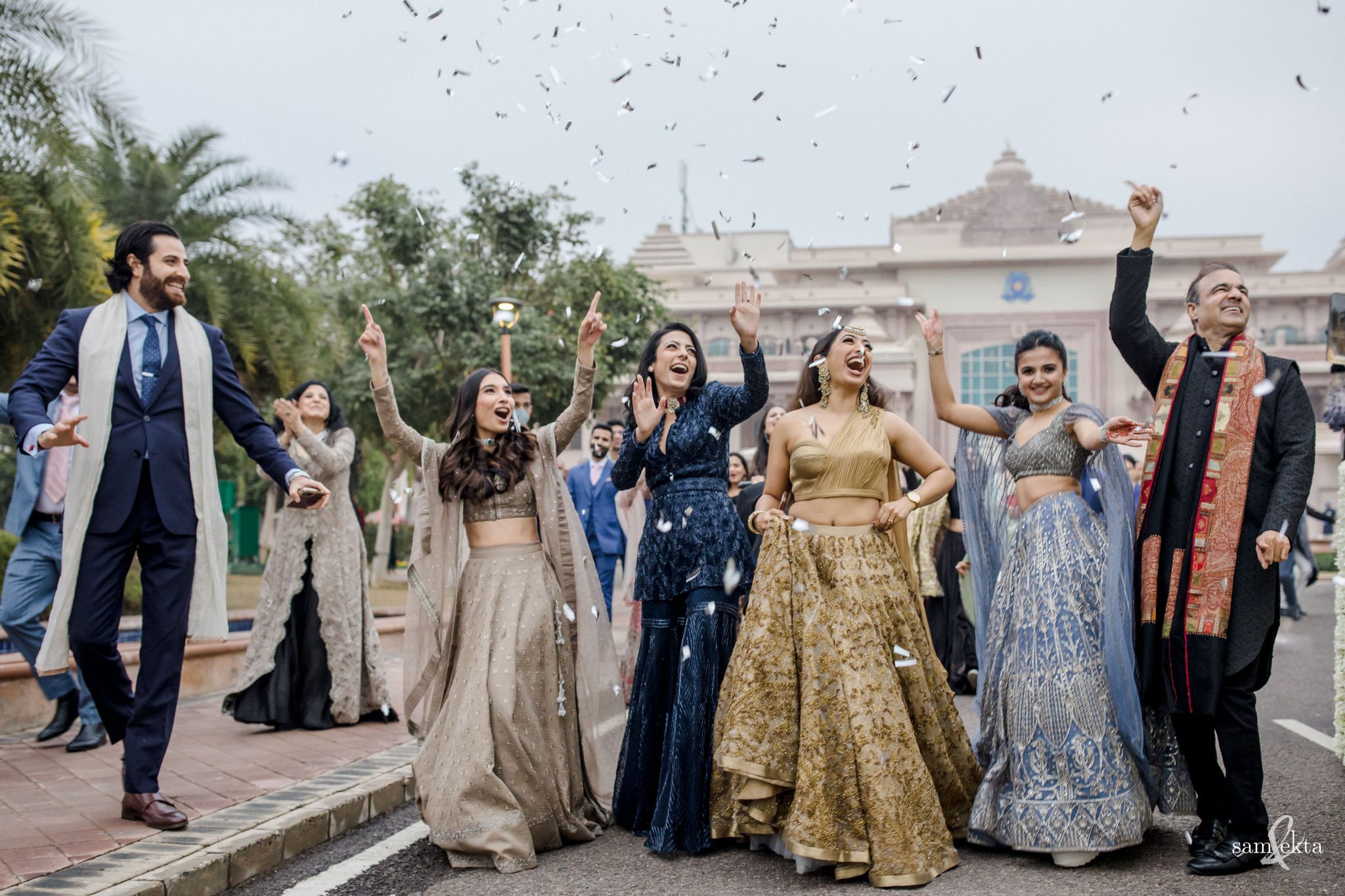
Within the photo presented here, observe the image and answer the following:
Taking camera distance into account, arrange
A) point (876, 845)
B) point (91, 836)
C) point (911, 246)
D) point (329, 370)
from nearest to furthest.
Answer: point (876, 845), point (91, 836), point (329, 370), point (911, 246)

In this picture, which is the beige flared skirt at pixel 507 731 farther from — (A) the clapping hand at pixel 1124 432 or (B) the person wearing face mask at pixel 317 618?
(B) the person wearing face mask at pixel 317 618

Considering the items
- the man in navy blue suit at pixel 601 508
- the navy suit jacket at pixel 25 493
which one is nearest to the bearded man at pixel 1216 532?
the man in navy blue suit at pixel 601 508

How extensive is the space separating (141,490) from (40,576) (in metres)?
2.30

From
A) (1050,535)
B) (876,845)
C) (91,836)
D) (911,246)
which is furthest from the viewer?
(911,246)

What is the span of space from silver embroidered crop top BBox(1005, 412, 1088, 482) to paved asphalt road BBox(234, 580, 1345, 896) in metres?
1.48

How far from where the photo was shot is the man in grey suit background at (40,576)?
21.8 feet

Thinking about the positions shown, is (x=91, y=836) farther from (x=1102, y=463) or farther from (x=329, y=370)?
(x=329, y=370)

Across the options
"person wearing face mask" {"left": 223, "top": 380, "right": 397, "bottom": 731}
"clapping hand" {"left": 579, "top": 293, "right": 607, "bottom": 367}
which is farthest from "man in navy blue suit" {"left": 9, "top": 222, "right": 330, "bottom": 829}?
"person wearing face mask" {"left": 223, "top": 380, "right": 397, "bottom": 731}

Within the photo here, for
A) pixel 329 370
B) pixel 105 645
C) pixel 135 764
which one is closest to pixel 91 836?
pixel 135 764

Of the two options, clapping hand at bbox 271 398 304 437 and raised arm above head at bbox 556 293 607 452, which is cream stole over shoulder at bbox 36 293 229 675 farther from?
raised arm above head at bbox 556 293 607 452

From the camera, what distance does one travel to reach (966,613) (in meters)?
9.70

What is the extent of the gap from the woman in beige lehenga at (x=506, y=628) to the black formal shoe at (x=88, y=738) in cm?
223

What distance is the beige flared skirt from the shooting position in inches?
184

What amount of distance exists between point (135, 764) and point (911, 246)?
4689 cm
